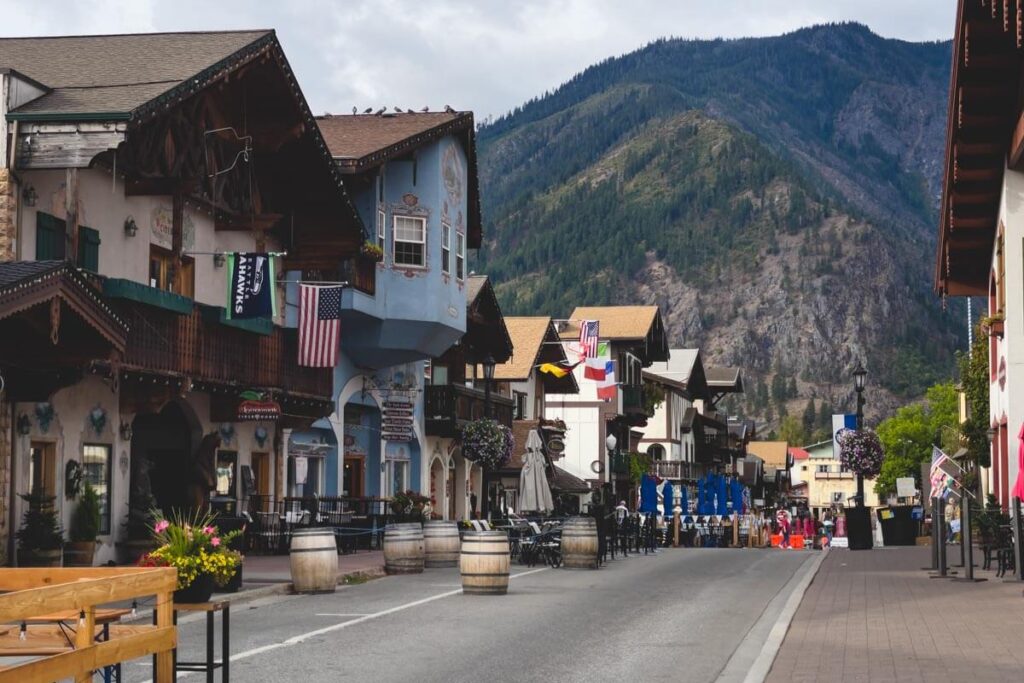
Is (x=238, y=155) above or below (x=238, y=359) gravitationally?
above

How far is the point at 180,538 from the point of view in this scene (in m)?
13.1

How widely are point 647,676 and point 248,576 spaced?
42.1 ft

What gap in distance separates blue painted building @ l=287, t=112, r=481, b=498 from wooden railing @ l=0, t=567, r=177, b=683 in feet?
87.0

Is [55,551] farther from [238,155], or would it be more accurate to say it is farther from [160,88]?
[238,155]

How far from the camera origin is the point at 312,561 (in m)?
22.3

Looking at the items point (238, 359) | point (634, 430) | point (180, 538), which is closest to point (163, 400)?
point (238, 359)

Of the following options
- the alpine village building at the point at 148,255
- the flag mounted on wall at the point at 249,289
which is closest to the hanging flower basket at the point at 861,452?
the alpine village building at the point at 148,255

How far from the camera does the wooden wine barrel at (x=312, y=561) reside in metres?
22.3

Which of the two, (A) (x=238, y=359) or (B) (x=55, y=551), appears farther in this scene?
(A) (x=238, y=359)

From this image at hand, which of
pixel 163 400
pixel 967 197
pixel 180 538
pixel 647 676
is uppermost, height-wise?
pixel 967 197

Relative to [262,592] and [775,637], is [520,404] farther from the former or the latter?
[775,637]

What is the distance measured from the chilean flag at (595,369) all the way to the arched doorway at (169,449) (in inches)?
1000

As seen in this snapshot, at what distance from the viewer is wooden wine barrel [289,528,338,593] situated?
22.3 m

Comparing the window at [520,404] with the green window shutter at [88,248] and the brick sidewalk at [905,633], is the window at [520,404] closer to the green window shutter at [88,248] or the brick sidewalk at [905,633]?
the brick sidewalk at [905,633]
